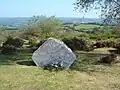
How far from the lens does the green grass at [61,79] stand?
10641 mm

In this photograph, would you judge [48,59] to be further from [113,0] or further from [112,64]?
[113,0]

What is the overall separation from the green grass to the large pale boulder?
2.26 feet

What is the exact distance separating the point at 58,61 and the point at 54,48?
2.82 feet

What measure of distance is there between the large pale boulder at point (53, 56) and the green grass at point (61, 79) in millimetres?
688

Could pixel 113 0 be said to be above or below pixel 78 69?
above

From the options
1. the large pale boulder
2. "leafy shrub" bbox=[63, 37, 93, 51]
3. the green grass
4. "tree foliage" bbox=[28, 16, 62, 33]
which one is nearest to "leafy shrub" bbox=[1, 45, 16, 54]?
"leafy shrub" bbox=[63, 37, 93, 51]

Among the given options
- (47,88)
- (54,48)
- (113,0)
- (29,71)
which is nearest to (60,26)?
(113,0)

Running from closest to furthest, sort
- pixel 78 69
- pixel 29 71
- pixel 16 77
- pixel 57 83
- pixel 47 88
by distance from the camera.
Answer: pixel 47 88, pixel 57 83, pixel 16 77, pixel 29 71, pixel 78 69

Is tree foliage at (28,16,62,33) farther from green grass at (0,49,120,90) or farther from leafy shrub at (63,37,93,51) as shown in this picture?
green grass at (0,49,120,90)

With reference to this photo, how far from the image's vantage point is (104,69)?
14.8m

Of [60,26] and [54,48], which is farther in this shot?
[60,26]

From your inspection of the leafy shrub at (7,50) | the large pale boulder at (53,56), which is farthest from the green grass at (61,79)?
the leafy shrub at (7,50)

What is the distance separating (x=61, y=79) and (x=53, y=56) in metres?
3.22

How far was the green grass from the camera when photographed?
10.6 metres
